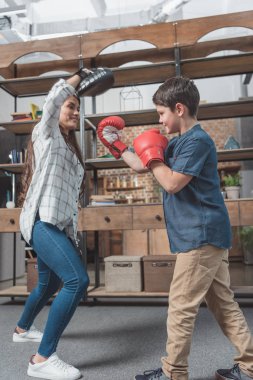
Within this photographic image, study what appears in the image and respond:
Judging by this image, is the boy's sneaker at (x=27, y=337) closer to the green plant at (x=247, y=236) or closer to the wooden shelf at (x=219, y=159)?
the wooden shelf at (x=219, y=159)

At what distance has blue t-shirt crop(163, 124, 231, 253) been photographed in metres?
1.40

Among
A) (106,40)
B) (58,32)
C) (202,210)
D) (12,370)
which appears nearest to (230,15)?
(106,40)

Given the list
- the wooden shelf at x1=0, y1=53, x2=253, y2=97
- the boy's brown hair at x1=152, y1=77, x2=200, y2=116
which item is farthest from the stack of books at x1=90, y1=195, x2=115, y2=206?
the boy's brown hair at x1=152, y1=77, x2=200, y2=116

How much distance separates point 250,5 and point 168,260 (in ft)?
15.2

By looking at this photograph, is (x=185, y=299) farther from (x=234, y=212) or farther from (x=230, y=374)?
(x=234, y=212)

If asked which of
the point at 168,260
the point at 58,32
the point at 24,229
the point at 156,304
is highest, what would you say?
the point at 58,32

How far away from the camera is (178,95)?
4.83 feet

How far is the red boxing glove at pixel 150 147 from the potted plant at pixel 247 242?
522 cm

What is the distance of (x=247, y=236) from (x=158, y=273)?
3.79 meters

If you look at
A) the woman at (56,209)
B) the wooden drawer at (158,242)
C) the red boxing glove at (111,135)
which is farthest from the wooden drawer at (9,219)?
the wooden drawer at (158,242)

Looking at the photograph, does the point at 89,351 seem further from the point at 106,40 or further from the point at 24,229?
the point at 106,40

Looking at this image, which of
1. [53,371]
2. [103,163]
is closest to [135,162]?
[53,371]

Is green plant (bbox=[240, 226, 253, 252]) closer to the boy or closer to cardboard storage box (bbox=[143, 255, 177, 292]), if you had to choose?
cardboard storage box (bbox=[143, 255, 177, 292])

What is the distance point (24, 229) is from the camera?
1.78 meters
